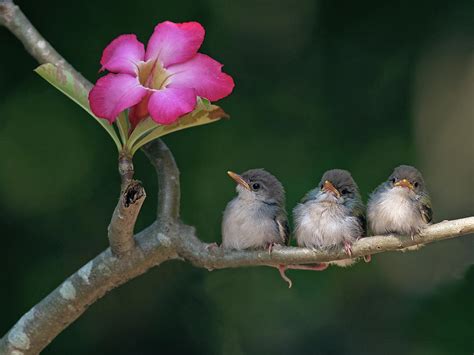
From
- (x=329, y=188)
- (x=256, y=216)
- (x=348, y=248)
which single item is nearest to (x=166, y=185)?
(x=256, y=216)

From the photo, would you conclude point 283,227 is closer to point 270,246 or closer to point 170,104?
point 270,246

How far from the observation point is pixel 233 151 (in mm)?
2385

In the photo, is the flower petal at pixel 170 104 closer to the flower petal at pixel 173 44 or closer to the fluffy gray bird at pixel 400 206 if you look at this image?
the flower petal at pixel 173 44

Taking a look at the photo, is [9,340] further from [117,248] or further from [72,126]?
[72,126]

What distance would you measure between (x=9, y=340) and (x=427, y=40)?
5.05 feet

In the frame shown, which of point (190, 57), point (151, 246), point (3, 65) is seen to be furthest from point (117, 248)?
point (3, 65)

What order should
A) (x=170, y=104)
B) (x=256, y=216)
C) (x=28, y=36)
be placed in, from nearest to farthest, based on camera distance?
(x=170, y=104) < (x=256, y=216) < (x=28, y=36)

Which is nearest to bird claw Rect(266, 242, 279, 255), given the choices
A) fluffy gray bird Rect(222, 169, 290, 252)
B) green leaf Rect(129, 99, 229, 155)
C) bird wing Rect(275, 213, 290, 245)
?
fluffy gray bird Rect(222, 169, 290, 252)

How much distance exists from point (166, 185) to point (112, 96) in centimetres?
39

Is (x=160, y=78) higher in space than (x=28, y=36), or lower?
lower

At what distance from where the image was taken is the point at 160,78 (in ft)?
4.04

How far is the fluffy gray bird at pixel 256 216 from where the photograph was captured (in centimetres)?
141

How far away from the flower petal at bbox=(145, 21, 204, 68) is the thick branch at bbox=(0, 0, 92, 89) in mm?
523

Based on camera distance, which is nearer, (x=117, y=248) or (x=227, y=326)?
(x=117, y=248)
